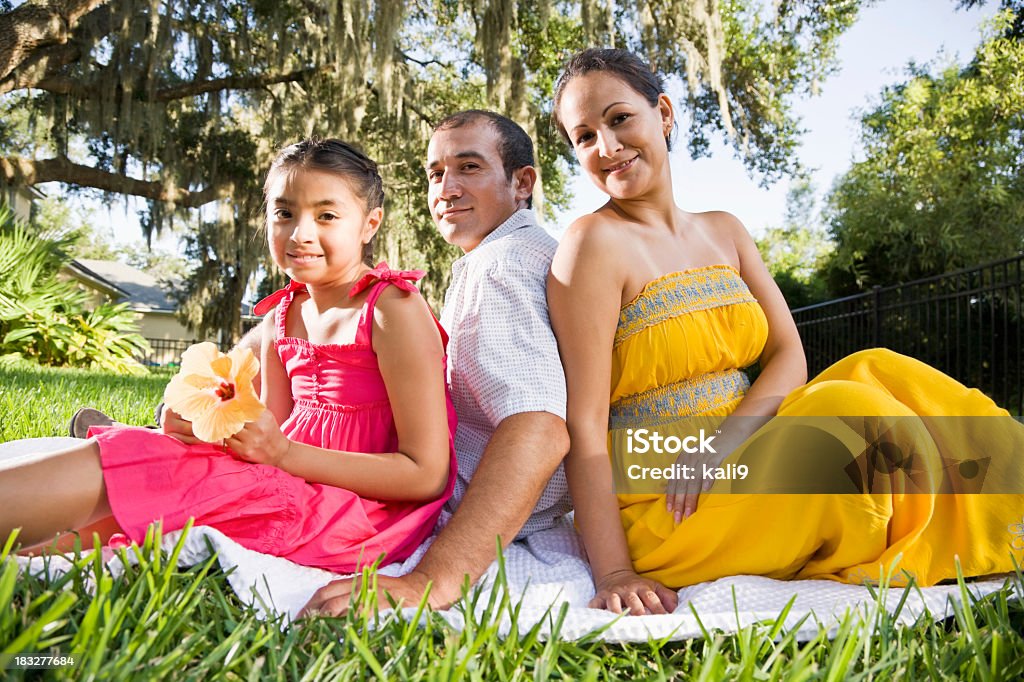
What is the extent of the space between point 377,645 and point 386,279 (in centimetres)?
83

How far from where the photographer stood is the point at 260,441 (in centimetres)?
147

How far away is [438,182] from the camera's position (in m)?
2.21

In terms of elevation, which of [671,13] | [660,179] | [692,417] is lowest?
[692,417]

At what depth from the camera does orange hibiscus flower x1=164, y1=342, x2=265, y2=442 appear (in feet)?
4.58

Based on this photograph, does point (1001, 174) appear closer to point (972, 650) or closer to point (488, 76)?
point (488, 76)

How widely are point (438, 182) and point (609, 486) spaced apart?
3.24 feet

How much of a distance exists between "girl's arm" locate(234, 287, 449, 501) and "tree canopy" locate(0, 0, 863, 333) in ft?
29.0

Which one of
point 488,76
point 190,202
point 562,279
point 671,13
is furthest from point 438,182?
point 190,202

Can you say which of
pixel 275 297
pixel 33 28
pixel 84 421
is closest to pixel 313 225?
pixel 275 297

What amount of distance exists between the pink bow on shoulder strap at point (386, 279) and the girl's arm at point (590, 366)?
1.08 feet

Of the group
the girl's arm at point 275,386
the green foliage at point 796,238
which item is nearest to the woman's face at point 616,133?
the girl's arm at point 275,386

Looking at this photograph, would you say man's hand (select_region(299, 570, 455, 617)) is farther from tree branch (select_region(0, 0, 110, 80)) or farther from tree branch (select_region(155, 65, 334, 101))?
tree branch (select_region(155, 65, 334, 101))

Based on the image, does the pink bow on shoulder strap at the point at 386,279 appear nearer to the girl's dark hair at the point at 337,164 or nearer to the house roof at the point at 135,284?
the girl's dark hair at the point at 337,164

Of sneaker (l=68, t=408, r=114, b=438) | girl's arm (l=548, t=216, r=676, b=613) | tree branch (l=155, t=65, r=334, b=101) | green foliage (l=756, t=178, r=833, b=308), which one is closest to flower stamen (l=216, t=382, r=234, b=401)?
girl's arm (l=548, t=216, r=676, b=613)
